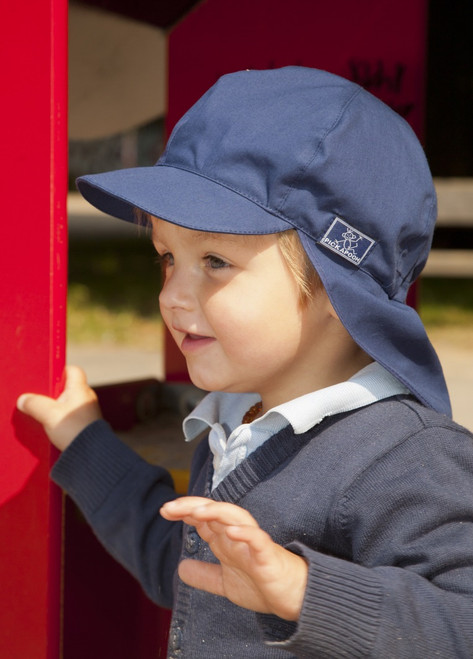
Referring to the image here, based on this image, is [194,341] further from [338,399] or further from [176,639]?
[176,639]

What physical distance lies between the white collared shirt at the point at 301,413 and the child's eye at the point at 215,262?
0.19 metres

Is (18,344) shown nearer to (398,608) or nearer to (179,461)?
(179,461)

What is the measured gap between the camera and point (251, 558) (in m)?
0.86

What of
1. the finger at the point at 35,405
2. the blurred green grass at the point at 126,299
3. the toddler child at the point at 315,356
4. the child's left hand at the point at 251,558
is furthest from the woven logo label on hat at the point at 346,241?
the blurred green grass at the point at 126,299

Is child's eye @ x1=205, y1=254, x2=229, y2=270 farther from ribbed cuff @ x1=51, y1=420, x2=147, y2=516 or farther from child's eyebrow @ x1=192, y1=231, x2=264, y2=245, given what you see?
ribbed cuff @ x1=51, y1=420, x2=147, y2=516

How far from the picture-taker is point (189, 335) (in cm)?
112

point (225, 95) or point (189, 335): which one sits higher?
point (225, 95)

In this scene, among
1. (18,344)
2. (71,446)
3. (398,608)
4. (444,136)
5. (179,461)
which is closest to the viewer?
(398,608)

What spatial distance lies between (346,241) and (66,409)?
495 mm

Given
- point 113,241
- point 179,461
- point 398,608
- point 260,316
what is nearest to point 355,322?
point 260,316

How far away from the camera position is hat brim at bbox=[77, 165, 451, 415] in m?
1.01

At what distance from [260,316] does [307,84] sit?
296 mm

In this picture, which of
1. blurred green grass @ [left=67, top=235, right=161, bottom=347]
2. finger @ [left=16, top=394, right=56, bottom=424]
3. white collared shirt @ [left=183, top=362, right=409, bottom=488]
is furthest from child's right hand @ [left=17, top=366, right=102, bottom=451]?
blurred green grass @ [left=67, top=235, right=161, bottom=347]

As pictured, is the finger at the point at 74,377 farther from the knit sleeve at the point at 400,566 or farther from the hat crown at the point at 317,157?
the knit sleeve at the point at 400,566
